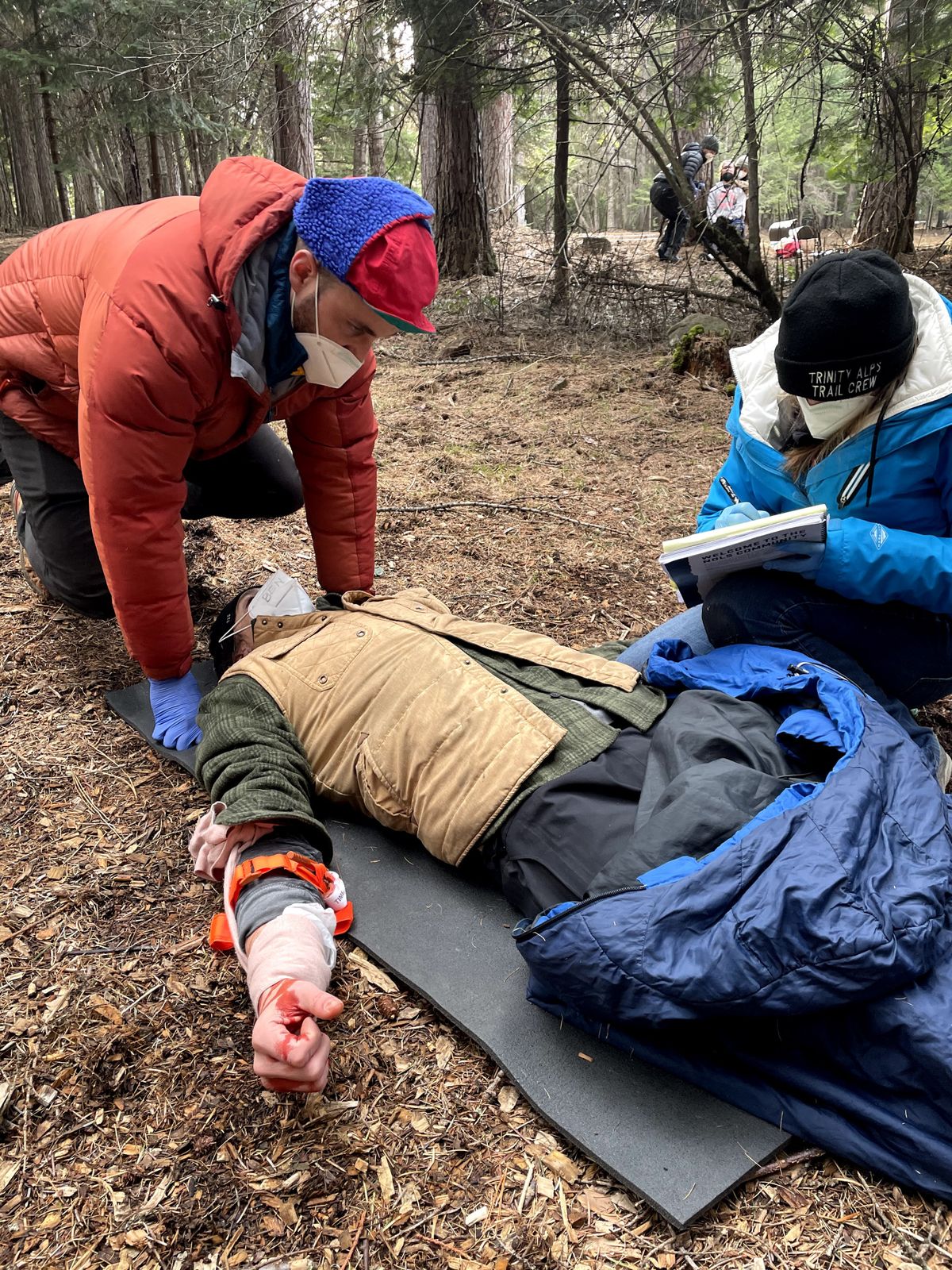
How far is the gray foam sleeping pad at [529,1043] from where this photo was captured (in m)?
1.53

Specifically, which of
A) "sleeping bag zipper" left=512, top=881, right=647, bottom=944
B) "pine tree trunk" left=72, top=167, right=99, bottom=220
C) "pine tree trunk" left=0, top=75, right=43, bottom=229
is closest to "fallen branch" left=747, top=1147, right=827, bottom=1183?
"sleeping bag zipper" left=512, top=881, right=647, bottom=944

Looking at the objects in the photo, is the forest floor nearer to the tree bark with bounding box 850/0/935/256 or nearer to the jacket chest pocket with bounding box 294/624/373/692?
the jacket chest pocket with bounding box 294/624/373/692

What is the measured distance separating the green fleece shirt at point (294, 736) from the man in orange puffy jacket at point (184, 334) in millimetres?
441

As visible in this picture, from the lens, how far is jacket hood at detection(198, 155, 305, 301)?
2213mm

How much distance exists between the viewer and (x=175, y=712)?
270 cm

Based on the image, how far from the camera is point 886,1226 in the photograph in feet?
4.79

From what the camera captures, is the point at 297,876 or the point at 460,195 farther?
the point at 460,195

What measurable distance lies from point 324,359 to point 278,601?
2.27 ft

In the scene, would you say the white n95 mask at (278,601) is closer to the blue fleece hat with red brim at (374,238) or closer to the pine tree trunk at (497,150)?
the blue fleece hat with red brim at (374,238)

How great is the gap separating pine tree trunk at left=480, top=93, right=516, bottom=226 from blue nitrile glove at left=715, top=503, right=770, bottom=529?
7.33 meters

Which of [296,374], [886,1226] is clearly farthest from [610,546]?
[886,1226]

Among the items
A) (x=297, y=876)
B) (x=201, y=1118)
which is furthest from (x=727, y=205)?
(x=201, y=1118)

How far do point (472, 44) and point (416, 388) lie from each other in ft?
7.52

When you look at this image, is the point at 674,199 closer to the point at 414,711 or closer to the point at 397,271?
the point at 397,271
